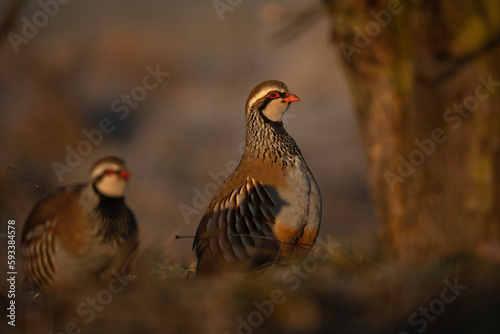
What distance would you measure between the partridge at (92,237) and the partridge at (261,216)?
446 mm

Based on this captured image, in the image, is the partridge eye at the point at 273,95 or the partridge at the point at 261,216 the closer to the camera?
the partridge at the point at 261,216

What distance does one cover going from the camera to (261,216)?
315 centimetres

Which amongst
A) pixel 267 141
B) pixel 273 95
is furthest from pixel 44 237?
pixel 273 95

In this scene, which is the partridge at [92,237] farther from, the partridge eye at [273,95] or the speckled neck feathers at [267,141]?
the partridge eye at [273,95]

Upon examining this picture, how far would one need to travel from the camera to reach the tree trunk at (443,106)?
11.9ft

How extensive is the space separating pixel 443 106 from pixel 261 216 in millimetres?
1284

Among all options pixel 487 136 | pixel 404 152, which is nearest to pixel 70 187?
pixel 404 152

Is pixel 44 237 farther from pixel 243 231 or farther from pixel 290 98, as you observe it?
pixel 290 98

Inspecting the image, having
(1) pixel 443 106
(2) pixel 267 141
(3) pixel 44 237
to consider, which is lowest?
(3) pixel 44 237

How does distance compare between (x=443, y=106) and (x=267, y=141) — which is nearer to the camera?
(x=267, y=141)

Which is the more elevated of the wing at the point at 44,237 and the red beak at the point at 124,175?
the red beak at the point at 124,175

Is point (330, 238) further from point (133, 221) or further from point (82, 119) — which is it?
point (82, 119)

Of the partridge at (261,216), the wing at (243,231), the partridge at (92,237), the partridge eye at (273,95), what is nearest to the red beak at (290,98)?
the partridge eye at (273,95)

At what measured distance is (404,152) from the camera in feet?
12.1
